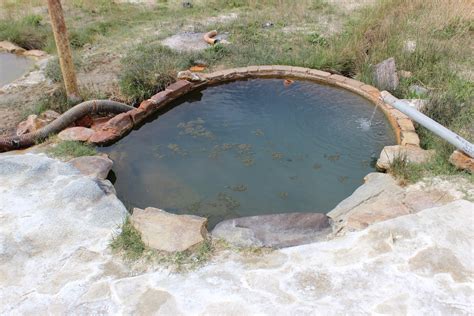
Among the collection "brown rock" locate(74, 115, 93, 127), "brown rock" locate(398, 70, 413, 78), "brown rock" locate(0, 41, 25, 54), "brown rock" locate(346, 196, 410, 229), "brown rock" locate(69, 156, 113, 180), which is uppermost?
"brown rock" locate(398, 70, 413, 78)

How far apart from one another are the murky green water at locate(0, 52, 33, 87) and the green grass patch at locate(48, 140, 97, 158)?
3.15m

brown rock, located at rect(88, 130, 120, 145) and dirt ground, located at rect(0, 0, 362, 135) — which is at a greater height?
dirt ground, located at rect(0, 0, 362, 135)

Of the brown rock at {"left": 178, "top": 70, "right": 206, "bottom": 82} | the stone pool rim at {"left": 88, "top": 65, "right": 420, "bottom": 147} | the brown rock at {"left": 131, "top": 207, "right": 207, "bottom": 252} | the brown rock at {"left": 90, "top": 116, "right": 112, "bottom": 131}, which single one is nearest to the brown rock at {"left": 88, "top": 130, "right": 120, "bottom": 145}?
the stone pool rim at {"left": 88, "top": 65, "right": 420, "bottom": 147}

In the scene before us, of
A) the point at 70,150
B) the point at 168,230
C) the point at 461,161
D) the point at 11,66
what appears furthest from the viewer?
the point at 11,66

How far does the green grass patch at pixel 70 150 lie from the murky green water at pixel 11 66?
3.15 m

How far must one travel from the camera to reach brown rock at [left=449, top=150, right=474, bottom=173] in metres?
3.80

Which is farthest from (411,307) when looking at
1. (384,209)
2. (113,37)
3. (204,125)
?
(113,37)

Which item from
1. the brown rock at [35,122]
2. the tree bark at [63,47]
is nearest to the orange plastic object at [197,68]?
the tree bark at [63,47]

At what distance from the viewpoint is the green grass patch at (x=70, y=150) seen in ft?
14.7

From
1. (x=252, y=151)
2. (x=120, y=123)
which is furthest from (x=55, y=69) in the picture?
(x=252, y=151)

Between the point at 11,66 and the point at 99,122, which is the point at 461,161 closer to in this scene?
the point at 99,122

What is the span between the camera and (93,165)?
14.0 ft

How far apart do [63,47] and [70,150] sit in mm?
1478

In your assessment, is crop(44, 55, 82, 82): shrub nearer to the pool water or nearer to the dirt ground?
the dirt ground
